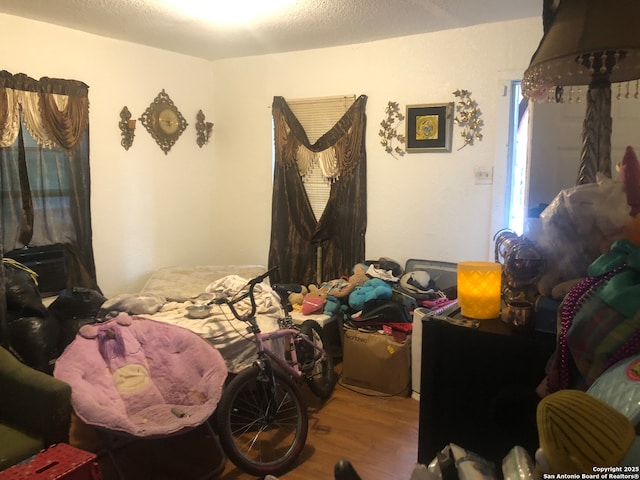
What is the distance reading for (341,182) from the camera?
13.6 feet

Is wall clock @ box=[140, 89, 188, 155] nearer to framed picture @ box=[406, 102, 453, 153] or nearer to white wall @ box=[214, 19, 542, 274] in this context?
white wall @ box=[214, 19, 542, 274]

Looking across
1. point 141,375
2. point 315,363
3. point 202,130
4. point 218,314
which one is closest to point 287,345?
point 315,363

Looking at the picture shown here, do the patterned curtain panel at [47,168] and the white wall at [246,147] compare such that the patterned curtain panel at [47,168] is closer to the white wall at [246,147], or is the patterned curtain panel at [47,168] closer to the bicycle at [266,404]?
the white wall at [246,147]

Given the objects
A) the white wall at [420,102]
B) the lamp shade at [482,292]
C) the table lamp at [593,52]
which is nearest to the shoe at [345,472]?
the lamp shade at [482,292]

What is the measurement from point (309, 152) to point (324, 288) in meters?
1.20

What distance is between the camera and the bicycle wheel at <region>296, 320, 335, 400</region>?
300 centimetres

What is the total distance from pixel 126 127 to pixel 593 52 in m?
3.47

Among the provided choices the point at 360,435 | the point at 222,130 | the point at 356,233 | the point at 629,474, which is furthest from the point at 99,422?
the point at 222,130

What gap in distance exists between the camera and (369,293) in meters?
3.41

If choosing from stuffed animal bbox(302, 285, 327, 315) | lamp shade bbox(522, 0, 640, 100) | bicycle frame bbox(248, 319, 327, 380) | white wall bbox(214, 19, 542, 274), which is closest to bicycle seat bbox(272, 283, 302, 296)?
stuffed animal bbox(302, 285, 327, 315)

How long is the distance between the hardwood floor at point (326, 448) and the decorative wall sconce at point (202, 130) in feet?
8.70

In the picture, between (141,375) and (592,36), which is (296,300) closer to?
(141,375)

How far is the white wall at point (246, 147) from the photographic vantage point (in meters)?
3.55

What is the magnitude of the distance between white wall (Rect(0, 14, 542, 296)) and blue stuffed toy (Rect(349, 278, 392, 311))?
1.92 ft
